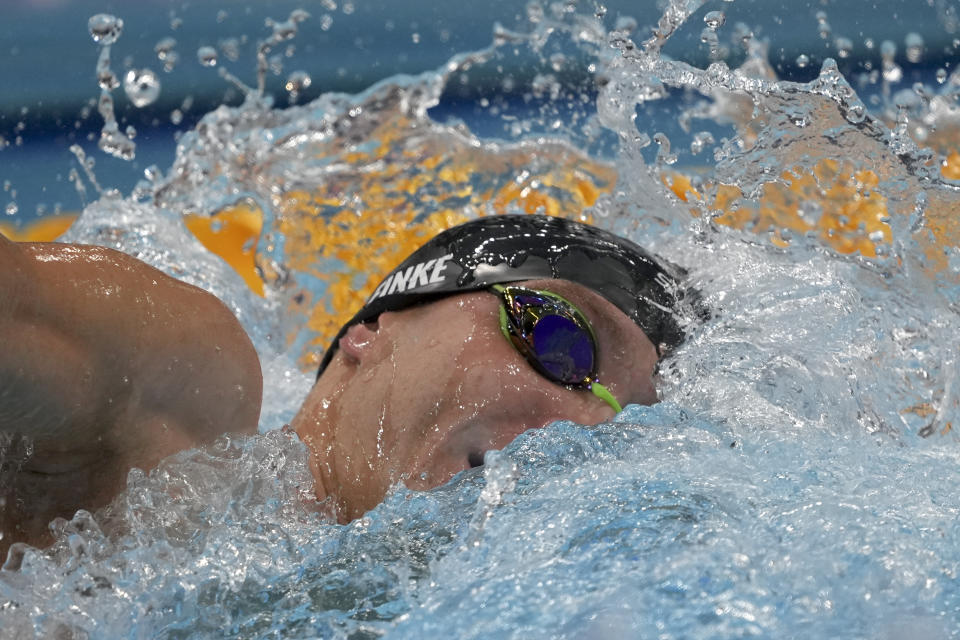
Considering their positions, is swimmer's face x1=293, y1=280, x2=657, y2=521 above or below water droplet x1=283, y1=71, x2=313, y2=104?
below

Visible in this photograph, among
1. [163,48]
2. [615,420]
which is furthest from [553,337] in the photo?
[163,48]

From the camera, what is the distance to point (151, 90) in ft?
7.88

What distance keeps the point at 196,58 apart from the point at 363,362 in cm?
287

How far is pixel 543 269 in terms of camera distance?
137 cm

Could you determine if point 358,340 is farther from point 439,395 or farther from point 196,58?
point 196,58

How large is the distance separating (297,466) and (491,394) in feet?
0.81

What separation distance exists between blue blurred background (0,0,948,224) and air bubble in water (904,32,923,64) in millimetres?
20

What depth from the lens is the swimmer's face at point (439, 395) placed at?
3.94 ft

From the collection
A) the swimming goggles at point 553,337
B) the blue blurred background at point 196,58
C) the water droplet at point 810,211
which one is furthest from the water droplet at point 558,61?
the swimming goggles at point 553,337

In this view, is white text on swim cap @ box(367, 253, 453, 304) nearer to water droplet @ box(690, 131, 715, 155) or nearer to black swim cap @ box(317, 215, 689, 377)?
black swim cap @ box(317, 215, 689, 377)

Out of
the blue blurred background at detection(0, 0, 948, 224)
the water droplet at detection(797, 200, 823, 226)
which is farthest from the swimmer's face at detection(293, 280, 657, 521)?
the blue blurred background at detection(0, 0, 948, 224)

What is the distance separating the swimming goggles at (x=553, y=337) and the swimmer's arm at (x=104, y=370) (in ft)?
1.11

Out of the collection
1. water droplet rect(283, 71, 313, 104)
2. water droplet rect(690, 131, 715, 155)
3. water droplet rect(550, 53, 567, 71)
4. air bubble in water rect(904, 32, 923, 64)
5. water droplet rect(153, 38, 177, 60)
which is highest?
water droplet rect(153, 38, 177, 60)

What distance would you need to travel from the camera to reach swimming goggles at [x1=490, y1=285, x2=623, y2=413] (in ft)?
4.14
